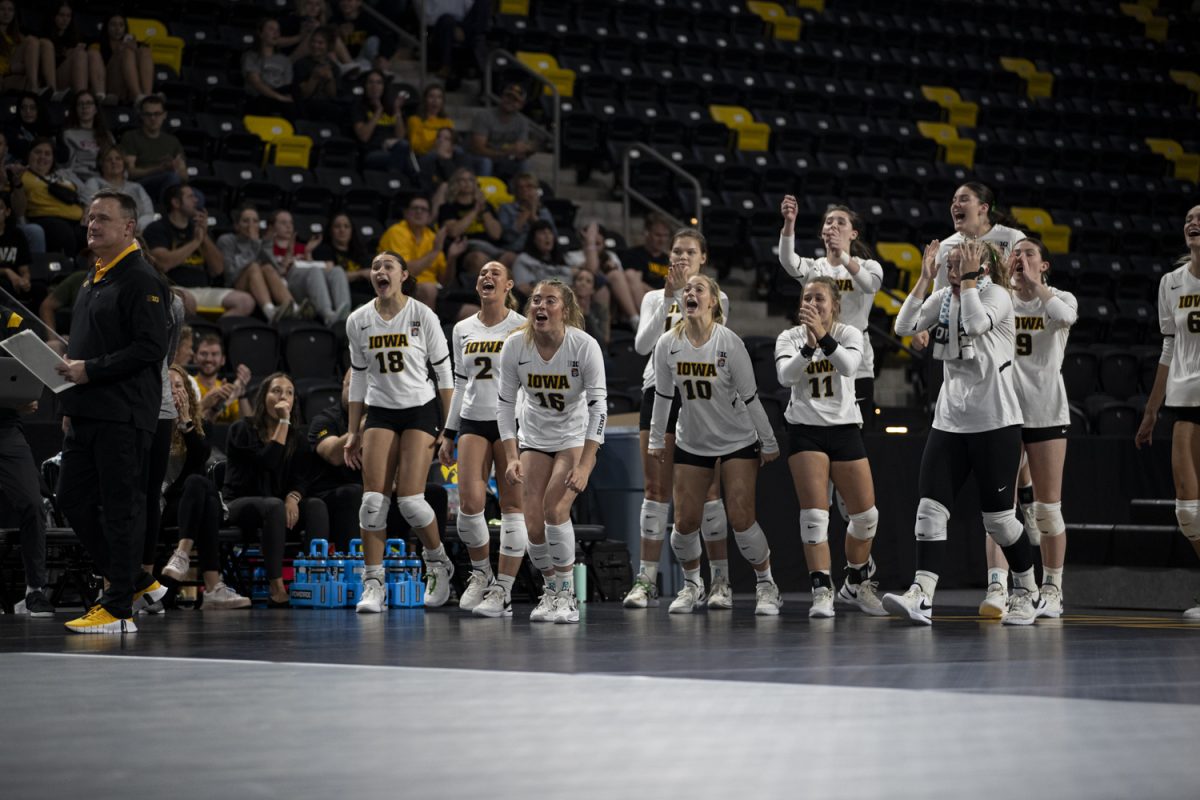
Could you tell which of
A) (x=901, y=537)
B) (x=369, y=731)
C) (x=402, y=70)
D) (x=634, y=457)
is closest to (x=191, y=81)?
(x=402, y=70)

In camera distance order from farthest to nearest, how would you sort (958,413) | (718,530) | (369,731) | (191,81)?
(191,81)
(718,530)
(958,413)
(369,731)

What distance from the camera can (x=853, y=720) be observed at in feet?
13.0

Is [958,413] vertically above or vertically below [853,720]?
above

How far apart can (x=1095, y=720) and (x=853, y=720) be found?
1.93 feet

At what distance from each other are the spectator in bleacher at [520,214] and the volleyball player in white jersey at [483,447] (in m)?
5.26

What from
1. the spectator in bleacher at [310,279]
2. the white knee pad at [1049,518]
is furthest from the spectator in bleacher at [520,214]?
the white knee pad at [1049,518]

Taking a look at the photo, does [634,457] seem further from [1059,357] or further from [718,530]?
[1059,357]

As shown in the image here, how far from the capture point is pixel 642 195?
656 inches

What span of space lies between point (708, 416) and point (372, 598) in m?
2.07

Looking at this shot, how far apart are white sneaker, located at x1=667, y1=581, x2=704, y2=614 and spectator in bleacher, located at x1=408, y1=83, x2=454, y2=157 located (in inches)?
306

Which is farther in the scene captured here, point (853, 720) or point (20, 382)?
point (20, 382)

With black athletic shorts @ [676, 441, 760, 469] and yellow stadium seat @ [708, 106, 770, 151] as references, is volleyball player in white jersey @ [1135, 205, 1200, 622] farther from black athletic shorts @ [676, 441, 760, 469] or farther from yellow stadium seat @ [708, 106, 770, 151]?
yellow stadium seat @ [708, 106, 770, 151]

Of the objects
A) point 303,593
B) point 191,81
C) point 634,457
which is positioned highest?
point 191,81

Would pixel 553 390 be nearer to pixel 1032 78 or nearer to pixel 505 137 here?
pixel 505 137
